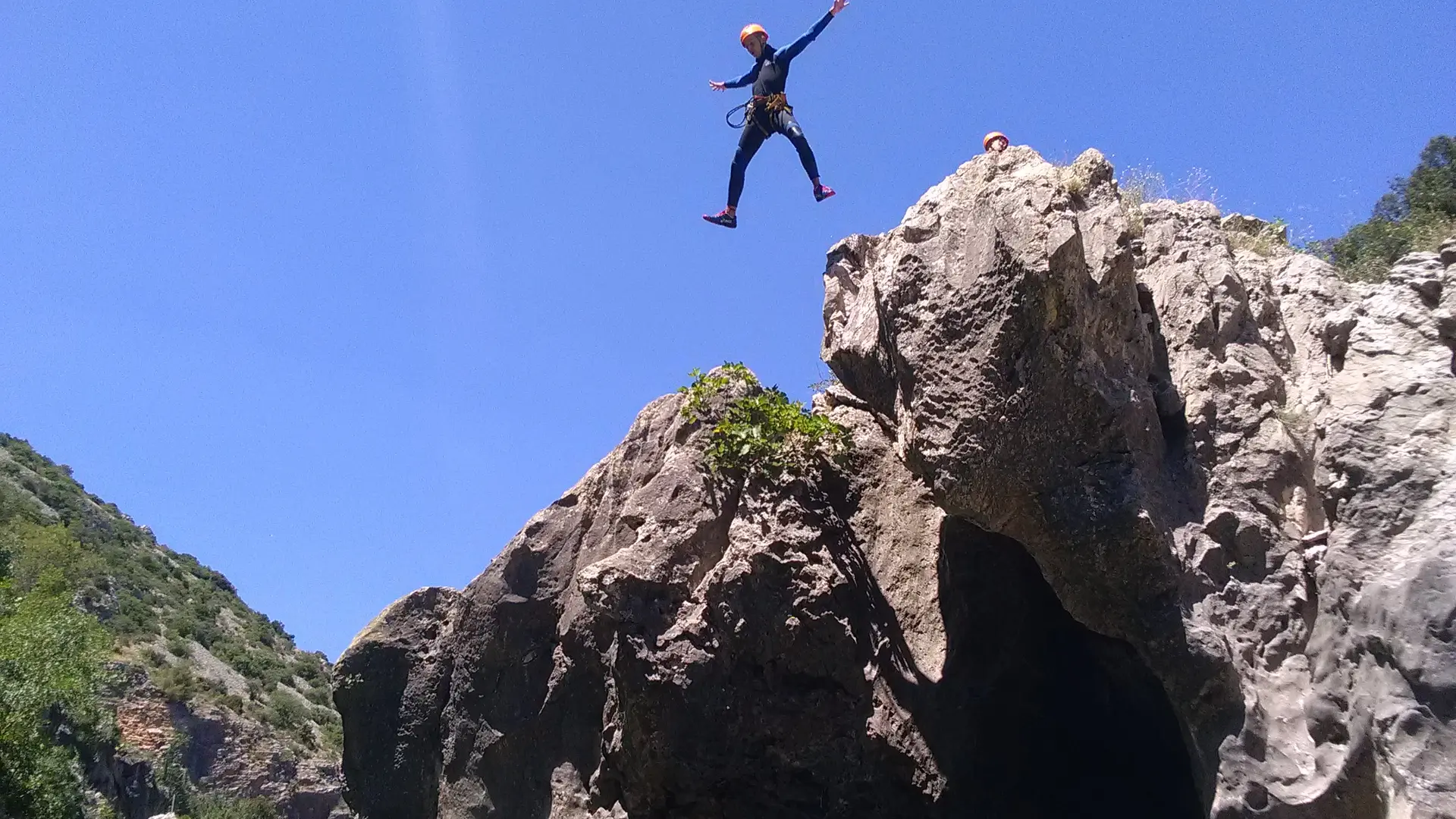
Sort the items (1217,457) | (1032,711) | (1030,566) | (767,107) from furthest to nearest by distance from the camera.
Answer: (767,107) < (1032,711) < (1030,566) < (1217,457)

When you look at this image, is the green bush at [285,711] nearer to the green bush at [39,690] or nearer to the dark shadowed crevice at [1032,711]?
the green bush at [39,690]

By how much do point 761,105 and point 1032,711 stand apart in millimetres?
7375

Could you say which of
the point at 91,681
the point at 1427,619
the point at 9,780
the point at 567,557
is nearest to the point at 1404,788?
the point at 1427,619

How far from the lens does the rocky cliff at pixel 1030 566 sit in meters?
7.38

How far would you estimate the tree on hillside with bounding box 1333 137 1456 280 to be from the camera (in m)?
9.69

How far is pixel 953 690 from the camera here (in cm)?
980

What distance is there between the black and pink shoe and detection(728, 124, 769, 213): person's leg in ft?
0.17

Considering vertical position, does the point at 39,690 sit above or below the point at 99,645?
below

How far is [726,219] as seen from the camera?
12.5m

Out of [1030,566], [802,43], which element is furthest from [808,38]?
[1030,566]

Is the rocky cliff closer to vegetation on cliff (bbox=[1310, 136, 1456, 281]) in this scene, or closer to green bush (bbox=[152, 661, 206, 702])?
vegetation on cliff (bbox=[1310, 136, 1456, 281])

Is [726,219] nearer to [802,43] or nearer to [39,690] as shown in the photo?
[802,43]

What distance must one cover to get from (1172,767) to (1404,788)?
3376 mm

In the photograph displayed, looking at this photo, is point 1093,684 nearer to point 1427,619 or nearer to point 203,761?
point 1427,619
